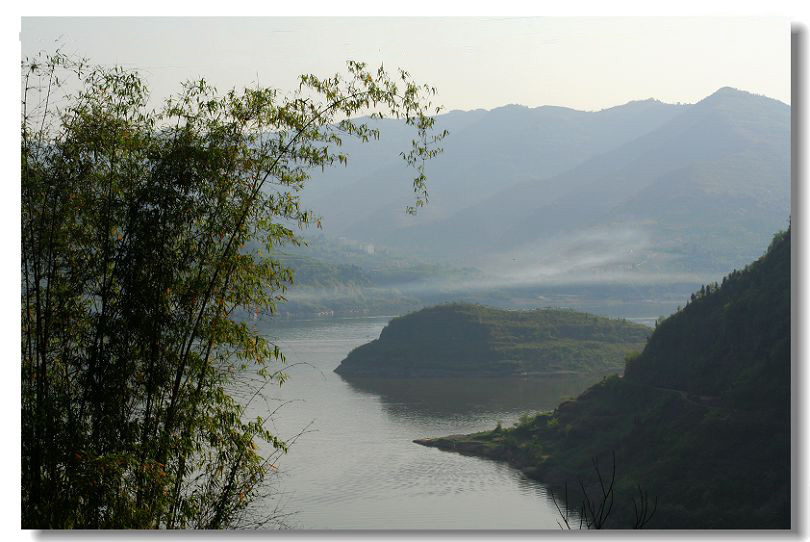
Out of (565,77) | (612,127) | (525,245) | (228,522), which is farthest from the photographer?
(525,245)

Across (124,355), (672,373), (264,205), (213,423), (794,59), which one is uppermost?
(794,59)

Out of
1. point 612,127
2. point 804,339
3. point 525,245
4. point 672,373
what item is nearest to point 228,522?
point 804,339

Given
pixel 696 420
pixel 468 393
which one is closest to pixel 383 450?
pixel 696 420

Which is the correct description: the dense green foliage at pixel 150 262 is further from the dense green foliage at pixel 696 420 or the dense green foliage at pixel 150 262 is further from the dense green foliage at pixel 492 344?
the dense green foliage at pixel 492 344

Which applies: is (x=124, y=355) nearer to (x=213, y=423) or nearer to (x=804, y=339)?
(x=213, y=423)

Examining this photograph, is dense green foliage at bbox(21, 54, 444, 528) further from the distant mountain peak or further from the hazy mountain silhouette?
the hazy mountain silhouette

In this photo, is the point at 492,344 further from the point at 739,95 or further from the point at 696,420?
the point at 739,95
